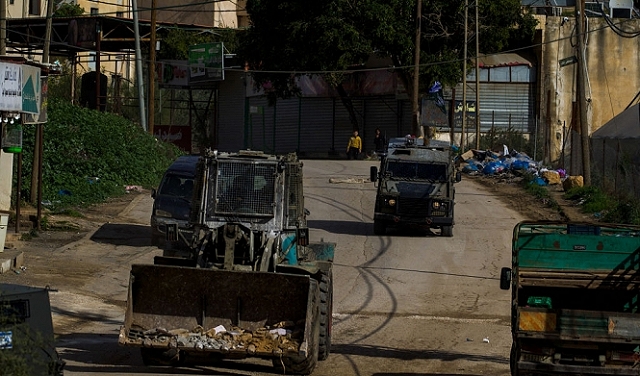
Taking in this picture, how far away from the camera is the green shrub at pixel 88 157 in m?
32.2

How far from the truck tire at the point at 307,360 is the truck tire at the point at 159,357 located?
122 centimetres

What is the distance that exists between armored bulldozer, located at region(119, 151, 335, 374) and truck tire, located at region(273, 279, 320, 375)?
0.01m

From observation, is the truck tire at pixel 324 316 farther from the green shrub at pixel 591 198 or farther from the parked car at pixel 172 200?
the green shrub at pixel 591 198

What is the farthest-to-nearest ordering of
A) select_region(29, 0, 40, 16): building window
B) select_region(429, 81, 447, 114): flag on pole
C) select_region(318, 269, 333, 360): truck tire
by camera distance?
select_region(29, 0, 40, 16): building window < select_region(429, 81, 447, 114): flag on pole < select_region(318, 269, 333, 360): truck tire

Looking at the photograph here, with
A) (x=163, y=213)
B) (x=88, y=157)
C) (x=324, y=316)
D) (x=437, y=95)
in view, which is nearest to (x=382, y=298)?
(x=163, y=213)

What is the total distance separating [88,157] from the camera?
35.3 meters

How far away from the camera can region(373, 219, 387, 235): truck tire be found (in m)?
27.8

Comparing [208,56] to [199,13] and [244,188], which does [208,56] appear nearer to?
[199,13]

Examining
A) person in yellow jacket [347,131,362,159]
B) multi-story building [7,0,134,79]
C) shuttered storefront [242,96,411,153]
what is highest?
multi-story building [7,0,134,79]

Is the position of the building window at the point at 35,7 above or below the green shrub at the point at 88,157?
above

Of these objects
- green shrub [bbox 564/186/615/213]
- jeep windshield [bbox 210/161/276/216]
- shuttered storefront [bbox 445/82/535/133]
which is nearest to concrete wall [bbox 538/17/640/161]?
shuttered storefront [bbox 445/82/535/133]

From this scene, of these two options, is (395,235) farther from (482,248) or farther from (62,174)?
(62,174)

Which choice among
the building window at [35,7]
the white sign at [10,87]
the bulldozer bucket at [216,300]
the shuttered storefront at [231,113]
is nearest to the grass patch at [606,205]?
the white sign at [10,87]

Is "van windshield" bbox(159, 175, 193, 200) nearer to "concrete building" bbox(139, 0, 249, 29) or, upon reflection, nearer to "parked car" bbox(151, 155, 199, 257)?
"parked car" bbox(151, 155, 199, 257)
